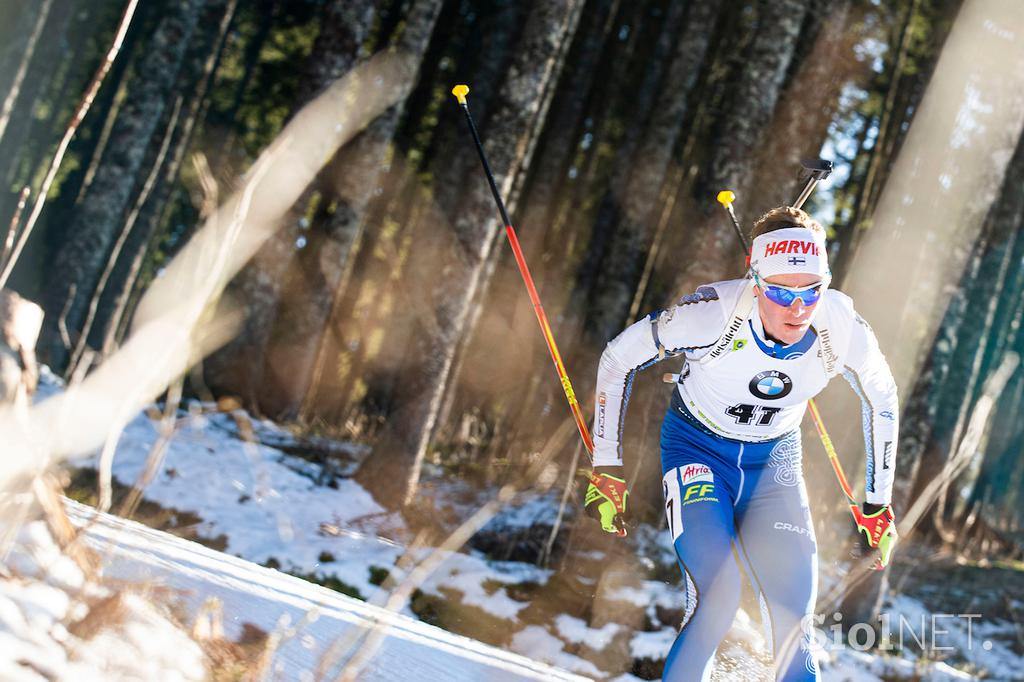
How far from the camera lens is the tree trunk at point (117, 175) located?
34.4 feet

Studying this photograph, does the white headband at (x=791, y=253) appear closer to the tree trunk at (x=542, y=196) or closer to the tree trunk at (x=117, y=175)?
the tree trunk at (x=542, y=196)

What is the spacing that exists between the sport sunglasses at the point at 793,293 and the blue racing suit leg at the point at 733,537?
2.53 feet

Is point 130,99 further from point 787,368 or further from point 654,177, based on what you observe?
point 787,368

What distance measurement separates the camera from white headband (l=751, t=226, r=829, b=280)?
351cm

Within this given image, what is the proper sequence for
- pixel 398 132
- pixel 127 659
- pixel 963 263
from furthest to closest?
pixel 398 132 → pixel 963 263 → pixel 127 659

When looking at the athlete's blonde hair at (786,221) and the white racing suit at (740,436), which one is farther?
the athlete's blonde hair at (786,221)

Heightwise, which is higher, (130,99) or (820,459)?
(130,99)

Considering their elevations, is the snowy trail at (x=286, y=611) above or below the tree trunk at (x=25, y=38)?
below

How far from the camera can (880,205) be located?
12617 mm

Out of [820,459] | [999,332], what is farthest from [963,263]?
[999,332]

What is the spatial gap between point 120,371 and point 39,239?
2111 cm

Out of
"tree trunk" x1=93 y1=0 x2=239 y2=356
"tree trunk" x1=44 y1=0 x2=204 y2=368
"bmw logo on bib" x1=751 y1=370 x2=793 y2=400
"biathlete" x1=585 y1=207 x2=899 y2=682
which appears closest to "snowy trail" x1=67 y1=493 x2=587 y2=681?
"biathlete" x1=585 y1=207 x2=899 y2=682

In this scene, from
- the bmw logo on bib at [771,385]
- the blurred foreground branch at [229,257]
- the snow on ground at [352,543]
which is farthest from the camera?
the snow on ground at [352,543]

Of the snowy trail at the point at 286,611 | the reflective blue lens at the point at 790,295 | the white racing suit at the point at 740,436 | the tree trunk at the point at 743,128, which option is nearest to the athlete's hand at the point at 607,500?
the white racing suit at the point at 740,436
